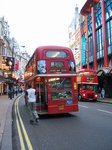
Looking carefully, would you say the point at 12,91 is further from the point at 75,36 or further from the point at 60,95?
the point at 75,36

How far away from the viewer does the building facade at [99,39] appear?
107 ft

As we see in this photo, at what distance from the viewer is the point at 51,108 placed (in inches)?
469

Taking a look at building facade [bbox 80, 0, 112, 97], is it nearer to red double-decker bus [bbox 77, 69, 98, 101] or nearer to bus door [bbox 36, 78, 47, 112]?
red double-decker bus [bbox 77, 69, 98, 101]

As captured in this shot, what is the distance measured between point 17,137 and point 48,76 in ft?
16.3

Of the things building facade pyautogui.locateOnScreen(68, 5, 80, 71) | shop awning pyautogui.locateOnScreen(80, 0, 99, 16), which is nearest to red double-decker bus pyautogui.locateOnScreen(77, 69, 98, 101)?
shop awning pyautogui.locateOnScreen(80, 0, 99, 16)

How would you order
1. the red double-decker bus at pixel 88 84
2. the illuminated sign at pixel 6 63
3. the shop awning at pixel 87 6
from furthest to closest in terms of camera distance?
the illuminated sign at pixel 6 63
the shop awning at pixel 87 6
the red double-decker bus at pixel 88 84

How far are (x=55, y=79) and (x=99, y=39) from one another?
26.7 metres

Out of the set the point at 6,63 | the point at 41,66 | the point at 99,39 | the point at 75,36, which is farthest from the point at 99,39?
the point at 41,66

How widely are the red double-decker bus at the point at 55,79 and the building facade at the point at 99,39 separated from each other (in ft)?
51.7

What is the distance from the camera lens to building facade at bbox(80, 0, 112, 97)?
32.8 m

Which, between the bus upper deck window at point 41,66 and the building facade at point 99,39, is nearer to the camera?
the bus upper deck window at point 41,66

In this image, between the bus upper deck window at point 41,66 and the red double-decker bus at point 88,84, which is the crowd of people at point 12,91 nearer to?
the red double-decker bus at point 88,84

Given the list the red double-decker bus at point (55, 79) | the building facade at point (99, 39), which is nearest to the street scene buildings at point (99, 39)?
the building facade at point (99, 39)

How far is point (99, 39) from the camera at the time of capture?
121 feet
